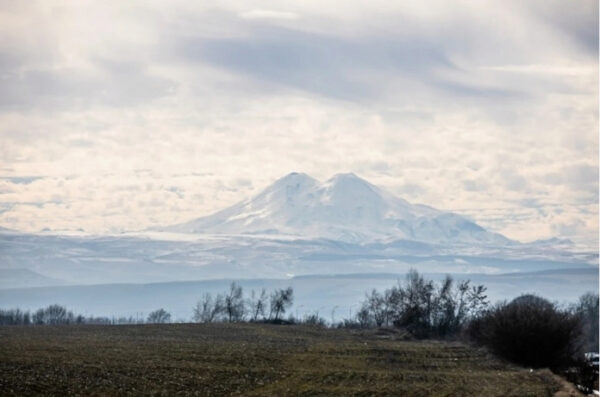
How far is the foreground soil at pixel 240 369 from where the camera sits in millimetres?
43750

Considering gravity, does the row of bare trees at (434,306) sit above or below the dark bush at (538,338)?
above

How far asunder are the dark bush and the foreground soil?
3.10 metres

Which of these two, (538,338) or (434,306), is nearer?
(538,338)

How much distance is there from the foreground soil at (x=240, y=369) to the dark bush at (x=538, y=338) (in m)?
3.10

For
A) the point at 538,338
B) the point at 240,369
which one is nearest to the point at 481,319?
the point at 538,338

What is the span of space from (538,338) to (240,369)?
33.3 metres

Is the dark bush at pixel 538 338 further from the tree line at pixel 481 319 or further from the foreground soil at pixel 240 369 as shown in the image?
the foreground soil at pixel 240 369

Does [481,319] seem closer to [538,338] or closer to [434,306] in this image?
[434,306]

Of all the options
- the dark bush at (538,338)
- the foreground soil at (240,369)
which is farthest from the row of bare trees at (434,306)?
the foreground soil at (240,369)

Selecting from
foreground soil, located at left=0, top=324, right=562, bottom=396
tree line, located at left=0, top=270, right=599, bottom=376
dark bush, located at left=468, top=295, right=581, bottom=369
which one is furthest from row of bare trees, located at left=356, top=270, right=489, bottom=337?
foreground soil, located at left=0, top=324, right=562, bottom=396

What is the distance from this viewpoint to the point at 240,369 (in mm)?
53844

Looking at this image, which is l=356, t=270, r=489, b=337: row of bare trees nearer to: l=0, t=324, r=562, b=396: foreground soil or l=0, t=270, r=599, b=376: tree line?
l=0, t=270, r=599, b=376: tree line

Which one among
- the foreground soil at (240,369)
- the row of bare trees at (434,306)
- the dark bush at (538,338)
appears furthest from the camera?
the row of bare trees at (434,306)

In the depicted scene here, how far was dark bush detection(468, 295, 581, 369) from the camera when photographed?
76062 millimetres
